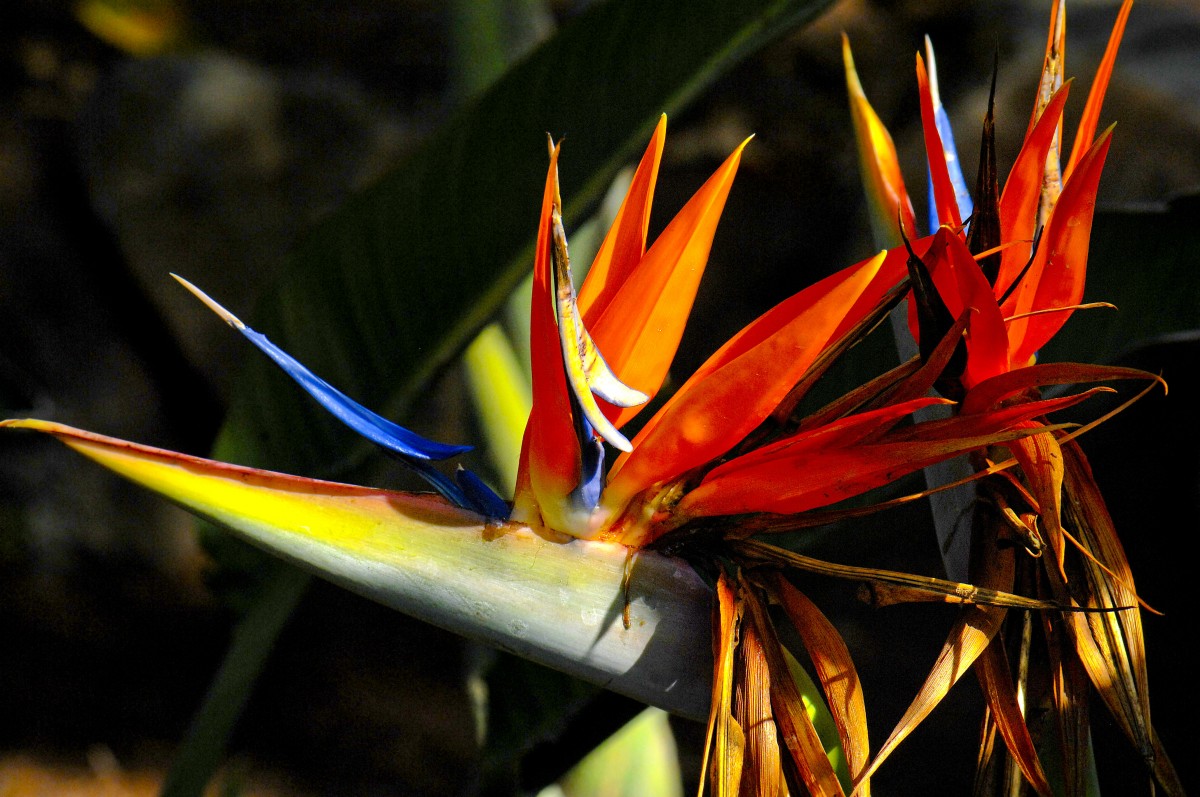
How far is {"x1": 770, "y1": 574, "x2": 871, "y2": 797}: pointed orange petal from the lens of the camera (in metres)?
0.36

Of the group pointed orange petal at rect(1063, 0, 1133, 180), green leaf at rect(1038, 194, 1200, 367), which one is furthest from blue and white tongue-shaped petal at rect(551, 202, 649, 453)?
green leaf at rect(1038, 194, 1200, 367)

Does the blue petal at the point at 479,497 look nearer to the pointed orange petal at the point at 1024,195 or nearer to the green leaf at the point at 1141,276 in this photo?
the pointed orange petal at the point at 1024,195

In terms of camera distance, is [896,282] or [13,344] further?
[13,344]

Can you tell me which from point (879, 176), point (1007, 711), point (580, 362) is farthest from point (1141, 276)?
point (580, 362)

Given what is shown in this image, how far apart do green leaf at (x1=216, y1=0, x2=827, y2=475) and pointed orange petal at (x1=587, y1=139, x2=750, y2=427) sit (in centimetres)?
38

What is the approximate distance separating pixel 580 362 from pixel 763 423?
0.31 ft

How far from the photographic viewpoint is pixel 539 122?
724mm

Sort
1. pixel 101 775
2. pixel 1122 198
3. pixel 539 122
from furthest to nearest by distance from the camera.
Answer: pixel 101 775 < pixel 1122 198 < pixel 539 122

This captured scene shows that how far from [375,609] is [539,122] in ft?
3.68

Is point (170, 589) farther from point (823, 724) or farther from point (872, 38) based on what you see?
point (872, 38)

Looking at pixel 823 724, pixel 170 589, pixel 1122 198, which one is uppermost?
pixel 1122 198

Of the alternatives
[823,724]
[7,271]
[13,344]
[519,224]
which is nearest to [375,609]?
[13,344]

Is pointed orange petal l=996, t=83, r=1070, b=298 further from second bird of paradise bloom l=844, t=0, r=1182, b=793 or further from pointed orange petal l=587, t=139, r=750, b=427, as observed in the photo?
pointed orange petal l=587, t=139, r=750, b=427

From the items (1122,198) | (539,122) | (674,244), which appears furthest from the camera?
(1122,198)
